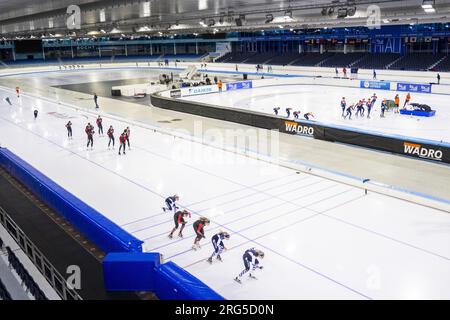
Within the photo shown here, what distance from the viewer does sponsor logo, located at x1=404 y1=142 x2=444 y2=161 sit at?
48.0 ft

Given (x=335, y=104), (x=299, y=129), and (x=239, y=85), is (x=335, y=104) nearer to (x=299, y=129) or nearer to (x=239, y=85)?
(x=299, y=129)

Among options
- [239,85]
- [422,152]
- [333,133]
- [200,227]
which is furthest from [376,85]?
[200,227]

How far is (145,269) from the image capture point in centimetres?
746

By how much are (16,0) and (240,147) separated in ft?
34.4

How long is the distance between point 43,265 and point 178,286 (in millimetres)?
2434

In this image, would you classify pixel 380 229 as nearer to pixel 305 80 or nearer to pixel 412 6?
pixel 412 6

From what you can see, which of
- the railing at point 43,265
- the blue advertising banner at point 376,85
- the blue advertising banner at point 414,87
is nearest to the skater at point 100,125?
the railing at point 43,265

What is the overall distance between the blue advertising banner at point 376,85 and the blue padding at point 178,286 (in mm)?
31780

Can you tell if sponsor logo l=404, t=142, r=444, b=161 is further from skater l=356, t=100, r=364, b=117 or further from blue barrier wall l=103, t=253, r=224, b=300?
blue barrier wall l=103, t=253, r=224, b=300

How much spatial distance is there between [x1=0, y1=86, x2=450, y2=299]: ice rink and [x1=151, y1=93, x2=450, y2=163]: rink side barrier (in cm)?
392

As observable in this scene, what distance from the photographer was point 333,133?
58.6 ft

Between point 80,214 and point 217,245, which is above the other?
point 80,214

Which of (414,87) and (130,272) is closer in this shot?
(130,272)

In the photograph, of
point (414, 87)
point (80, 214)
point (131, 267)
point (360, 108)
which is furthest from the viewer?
point (414, 87)
